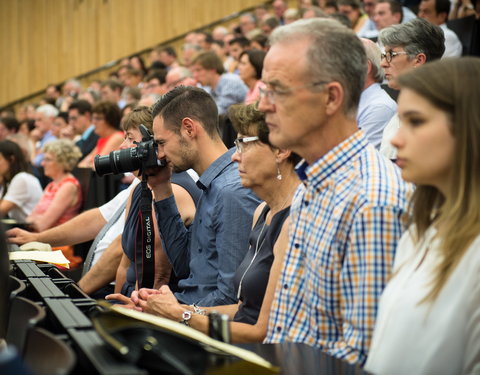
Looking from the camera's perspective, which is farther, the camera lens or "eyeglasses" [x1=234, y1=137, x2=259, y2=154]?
the camera lens

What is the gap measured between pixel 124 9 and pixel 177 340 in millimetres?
12090

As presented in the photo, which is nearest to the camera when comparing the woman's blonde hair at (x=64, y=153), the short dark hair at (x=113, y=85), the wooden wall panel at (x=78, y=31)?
the woman's blonde hair at (x=64, y=153)

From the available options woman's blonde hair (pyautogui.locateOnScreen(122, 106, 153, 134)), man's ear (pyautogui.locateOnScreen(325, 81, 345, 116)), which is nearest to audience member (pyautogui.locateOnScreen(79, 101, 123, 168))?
woman's blonde hair (pyautogui.locateOnScreen(122, 106, 153, 134))

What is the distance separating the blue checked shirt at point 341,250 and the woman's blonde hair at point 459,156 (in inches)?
5.5

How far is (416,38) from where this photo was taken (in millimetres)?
2914

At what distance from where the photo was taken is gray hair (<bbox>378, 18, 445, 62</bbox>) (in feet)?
9.54

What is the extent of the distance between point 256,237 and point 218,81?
4.54 meters

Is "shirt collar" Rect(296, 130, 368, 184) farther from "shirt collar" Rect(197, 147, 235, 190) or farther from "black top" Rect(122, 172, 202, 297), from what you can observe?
"black top" Rect(122, 172, 202, 297)

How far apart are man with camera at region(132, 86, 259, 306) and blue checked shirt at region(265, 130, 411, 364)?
2.43 feet

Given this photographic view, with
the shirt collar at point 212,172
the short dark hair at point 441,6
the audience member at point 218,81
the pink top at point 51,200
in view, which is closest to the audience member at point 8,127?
the audience member at point 218,81

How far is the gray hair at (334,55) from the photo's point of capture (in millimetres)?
1642

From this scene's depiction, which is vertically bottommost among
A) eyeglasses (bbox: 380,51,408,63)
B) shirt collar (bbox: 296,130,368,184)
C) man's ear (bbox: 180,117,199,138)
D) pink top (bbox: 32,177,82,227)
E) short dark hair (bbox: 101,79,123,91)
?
pink top (bbox: 32,177,82,227)

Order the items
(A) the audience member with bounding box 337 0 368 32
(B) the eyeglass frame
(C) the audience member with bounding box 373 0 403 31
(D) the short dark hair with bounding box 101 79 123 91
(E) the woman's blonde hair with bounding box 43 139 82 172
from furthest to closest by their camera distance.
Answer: (D) the short dark hair with bounding box 101 79 123 91 → (A) the audience member with bounding box 337 0 368 32 → (C) the audience member with bounding box 373 0 403 31 → (E) the woman's blonde hair with bounding box 43 139 82 172 → (B) the eyeglass frame

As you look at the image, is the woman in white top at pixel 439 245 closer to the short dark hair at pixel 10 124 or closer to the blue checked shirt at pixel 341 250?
the blue checked shirt at pixel 341 250
